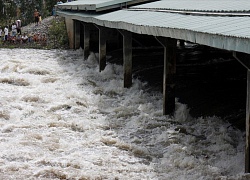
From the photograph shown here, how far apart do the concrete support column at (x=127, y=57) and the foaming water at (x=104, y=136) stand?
284mm

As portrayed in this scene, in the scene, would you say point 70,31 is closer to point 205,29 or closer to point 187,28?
point 187,28

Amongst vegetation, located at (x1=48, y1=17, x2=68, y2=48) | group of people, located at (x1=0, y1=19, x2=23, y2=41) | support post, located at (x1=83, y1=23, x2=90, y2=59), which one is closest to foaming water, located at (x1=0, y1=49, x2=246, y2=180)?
support post, located at (x1=83, y1=23, x2=90, y2=59)

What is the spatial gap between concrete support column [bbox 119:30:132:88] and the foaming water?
0.28 meters

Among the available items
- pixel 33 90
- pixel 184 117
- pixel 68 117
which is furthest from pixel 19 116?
pixel 184 117

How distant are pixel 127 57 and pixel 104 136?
4.27 m

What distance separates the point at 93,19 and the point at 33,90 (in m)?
3.17

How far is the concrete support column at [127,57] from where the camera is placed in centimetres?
1153

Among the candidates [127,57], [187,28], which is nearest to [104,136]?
[187,28]

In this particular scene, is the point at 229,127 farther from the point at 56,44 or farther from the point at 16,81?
the point at 56,44

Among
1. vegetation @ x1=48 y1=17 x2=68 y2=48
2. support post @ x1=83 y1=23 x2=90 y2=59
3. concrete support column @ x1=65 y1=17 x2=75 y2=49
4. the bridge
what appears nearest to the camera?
the bridge

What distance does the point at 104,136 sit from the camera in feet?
25.7

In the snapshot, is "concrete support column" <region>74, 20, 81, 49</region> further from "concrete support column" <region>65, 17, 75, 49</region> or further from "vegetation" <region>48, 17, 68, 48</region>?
"vegetation" <region>48, 17, 68, 48</region>

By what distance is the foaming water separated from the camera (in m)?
6.19

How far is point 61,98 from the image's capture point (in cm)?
1072
